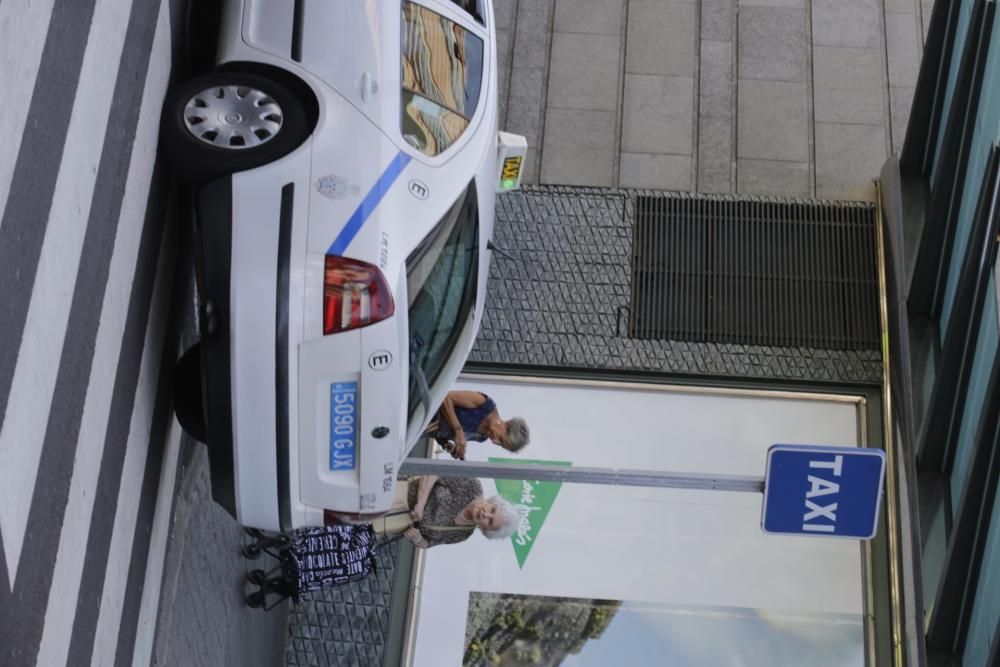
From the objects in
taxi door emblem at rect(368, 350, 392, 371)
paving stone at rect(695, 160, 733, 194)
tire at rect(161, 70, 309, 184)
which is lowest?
taxi door emblem at rect(368, 350, 392, 371)

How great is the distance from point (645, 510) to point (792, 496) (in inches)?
127

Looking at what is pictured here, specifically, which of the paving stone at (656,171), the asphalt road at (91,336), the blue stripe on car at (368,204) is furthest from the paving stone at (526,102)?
the blue stripe on car at (368,204)

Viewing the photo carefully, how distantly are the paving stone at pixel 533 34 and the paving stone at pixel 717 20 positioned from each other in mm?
1385

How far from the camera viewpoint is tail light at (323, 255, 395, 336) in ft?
19.7

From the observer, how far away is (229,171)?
6172 millimetres

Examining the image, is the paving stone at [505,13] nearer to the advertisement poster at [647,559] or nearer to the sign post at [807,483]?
the advertisement poster at [647,559]

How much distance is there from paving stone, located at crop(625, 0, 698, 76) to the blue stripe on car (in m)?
6.34

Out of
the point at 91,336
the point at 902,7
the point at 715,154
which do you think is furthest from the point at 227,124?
the point at 902,7

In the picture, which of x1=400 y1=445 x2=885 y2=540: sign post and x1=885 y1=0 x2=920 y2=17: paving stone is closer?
x1=400 y1=445 x2=885 y2=540: sign post

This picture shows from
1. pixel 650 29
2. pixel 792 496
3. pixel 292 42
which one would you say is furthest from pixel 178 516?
pixel 650 29

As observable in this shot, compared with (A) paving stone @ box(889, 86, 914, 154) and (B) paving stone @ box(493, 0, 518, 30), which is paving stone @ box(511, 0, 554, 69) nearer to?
(B) paving stone @ box(493, 0, 518, 30)

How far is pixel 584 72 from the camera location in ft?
40.4

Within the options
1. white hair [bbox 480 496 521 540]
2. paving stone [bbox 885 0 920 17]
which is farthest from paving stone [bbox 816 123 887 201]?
white hair [bbox 480 496 521 540]

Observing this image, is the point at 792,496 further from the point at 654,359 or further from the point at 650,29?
the point at 650,29
